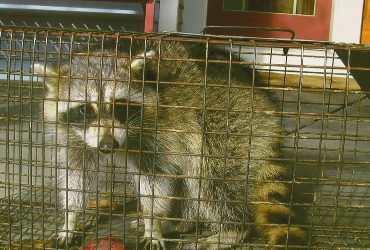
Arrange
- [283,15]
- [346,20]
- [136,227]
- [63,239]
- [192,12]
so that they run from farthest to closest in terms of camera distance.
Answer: [283,15] → [346,20] → [192,12] → [136,227] → [63,239]

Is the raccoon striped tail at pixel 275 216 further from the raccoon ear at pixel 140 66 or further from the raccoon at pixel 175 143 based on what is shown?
the raccoon ear at pixel 140 66

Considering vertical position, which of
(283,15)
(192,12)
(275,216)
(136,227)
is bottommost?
(136,227)

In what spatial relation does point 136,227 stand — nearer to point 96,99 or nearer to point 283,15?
point 96,99

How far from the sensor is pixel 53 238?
1.72 metres

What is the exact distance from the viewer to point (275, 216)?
5.65 ft

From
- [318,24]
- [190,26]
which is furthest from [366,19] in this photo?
[190,26]

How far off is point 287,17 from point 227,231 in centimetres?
390

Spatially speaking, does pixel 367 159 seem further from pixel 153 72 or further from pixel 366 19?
pixel 366 19

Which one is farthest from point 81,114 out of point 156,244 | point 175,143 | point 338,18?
point 338,18

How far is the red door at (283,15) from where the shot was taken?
4.93 m

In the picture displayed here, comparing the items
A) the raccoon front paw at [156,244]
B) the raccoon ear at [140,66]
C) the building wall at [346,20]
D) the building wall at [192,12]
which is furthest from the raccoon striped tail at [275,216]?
the building wall at [346,20]

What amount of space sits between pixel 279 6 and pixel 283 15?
13cm

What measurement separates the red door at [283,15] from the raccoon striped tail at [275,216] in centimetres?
335

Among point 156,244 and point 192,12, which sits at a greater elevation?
point 192,12
